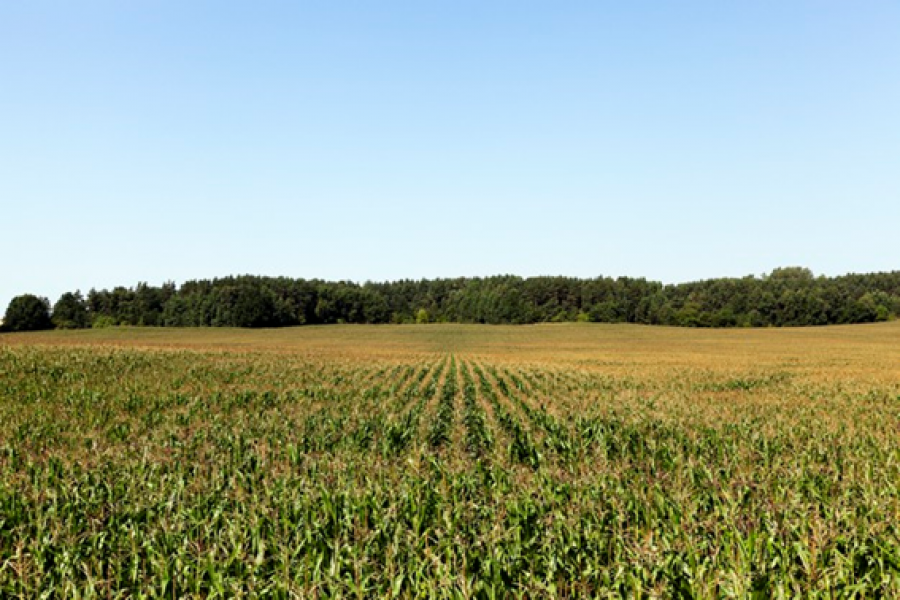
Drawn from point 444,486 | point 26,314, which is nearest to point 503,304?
point 26,314

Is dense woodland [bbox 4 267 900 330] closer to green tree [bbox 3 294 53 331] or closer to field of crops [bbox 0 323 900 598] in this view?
green tree [bbox 3 294 53 331]

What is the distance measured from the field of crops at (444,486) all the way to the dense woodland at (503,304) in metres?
104

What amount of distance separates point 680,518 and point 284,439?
9.84m

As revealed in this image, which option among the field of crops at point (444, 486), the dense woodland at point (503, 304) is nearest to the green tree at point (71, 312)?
the dense woodland at point (503, 304)

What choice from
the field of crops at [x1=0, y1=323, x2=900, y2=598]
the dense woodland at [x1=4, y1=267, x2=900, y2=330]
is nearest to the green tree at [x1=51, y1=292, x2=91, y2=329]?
the dense woodland at [x1=4, y1=267, x2=900, y2=330]

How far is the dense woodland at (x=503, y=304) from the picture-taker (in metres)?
129

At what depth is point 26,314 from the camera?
12425cm

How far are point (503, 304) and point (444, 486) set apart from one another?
139 meters

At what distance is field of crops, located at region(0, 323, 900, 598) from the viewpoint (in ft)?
19.2

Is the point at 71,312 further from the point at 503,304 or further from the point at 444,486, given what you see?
the point at 444,486

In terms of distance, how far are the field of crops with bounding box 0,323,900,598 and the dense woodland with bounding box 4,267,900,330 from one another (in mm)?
103705

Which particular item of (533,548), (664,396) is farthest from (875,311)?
(533,548)

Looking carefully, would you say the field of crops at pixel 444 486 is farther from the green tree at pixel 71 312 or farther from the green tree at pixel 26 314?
the green tree at pixel 71 312

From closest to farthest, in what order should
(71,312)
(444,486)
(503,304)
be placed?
(444,486) < (71,312) < (503,304)
